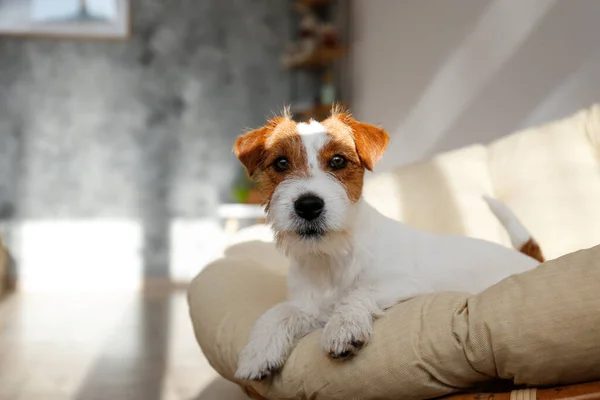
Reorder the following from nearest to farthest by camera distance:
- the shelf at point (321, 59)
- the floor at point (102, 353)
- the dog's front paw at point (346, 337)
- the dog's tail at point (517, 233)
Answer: the dog's front paw at point (346, 337) → the dog's tail at point (517, 233) → the floor at point (102, 353) → the shelf at point (321, 59)

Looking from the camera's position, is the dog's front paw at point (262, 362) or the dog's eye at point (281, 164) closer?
the dog's front paw at point (262, 362)

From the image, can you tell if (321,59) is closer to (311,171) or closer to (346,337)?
(311,171)

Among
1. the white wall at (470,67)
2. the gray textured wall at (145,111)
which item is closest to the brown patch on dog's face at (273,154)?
the white wall at (470,67)

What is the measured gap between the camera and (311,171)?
5.34ft

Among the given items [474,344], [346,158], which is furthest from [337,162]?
[474,344]

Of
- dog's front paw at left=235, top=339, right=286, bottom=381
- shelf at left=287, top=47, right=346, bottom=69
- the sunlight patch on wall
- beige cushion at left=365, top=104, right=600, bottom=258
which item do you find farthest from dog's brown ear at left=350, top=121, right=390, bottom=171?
the sunlight patch on wall

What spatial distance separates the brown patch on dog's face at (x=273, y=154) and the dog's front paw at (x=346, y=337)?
409mm

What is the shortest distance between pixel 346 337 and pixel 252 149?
61 centimetres

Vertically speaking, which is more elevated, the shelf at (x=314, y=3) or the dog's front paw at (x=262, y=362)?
the shelf at (x=314, y=3)

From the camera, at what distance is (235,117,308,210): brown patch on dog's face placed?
65.1 inches

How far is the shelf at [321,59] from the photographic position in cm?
491

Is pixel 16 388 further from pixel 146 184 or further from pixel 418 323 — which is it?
pixel 146 184

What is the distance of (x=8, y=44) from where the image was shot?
5340 millimetres

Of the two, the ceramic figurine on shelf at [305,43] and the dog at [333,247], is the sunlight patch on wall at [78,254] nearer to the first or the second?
the ceramic figurine on shelf at [305,43]
